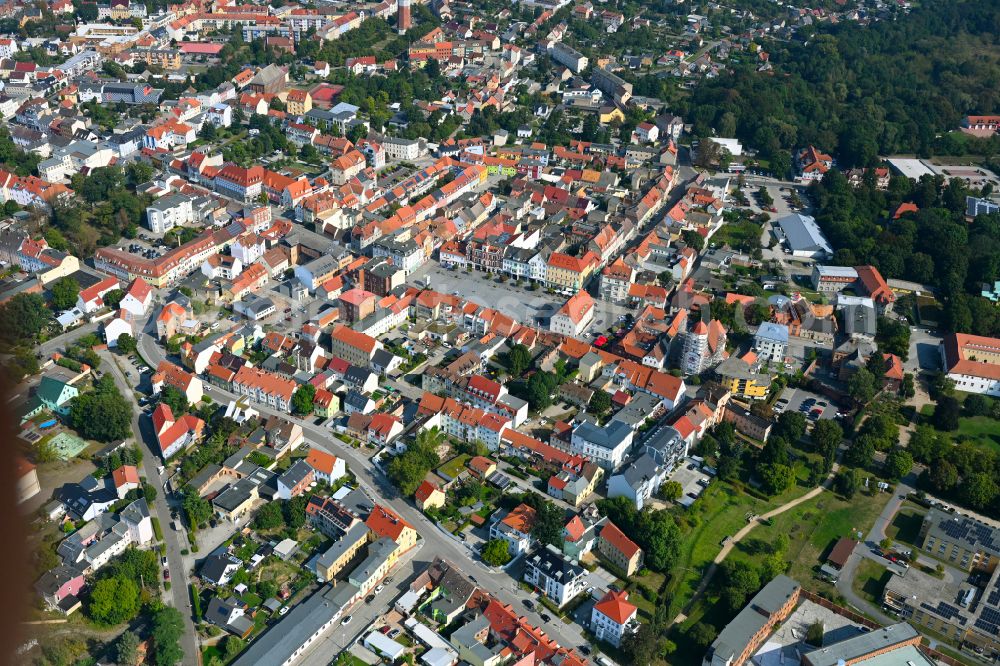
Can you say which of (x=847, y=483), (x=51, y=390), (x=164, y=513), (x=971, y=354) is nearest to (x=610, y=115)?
(x=971, y=354)

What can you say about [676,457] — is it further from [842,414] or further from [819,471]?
[842,414]

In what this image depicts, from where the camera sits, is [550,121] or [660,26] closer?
[550,121]

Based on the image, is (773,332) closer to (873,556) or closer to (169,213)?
(873,556)

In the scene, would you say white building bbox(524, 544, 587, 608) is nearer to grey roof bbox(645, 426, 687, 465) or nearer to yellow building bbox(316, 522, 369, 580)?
yellow building bbox(316, 522, 369, 580)

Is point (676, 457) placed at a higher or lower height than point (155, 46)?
lower

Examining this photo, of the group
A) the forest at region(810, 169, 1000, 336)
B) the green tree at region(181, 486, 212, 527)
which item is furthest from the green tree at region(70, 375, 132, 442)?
the forest at region(810, 169, 1000, 336)

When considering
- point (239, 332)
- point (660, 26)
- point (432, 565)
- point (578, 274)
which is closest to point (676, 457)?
point (432, 565)

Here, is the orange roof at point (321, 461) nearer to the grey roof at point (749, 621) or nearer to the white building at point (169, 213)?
the grey roof at point (749, 621)
